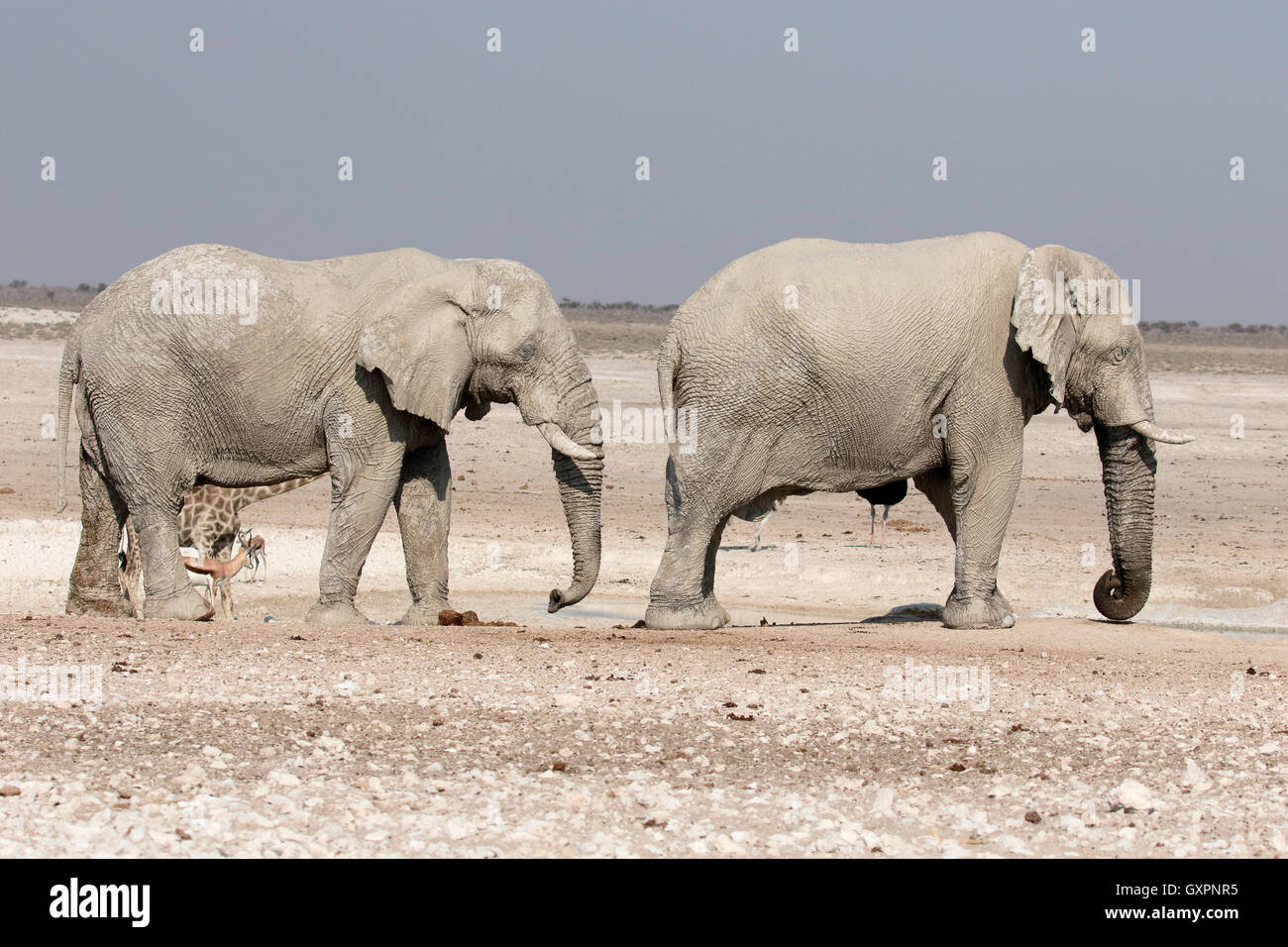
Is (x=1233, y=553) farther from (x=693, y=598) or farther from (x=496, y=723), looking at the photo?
(x=496, y=723)

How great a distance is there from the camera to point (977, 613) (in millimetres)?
11734

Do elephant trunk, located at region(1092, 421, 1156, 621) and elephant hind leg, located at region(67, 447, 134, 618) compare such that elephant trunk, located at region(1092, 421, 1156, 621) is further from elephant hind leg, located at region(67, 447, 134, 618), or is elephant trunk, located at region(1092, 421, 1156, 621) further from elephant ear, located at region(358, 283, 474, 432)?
elephant hind leg, located at region(67, 447, 134, 618)

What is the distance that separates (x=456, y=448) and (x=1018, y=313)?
720 inches

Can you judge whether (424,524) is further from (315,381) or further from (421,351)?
(421,351)

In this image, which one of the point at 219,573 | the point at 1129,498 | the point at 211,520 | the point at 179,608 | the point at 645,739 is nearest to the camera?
→ the point at 645,739

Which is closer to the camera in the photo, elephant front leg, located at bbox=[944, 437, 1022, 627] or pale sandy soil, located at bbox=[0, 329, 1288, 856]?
pale sandy soil, located at bbox=[0, 329, 1288, 856]

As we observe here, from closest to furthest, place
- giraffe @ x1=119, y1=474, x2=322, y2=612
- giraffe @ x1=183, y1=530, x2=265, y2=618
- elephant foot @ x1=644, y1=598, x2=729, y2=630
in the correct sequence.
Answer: elephant foot @ x1=644, y1=598, x2=729, y2=630
giraffe @ x1=183, y1=530, x2=265, y2=618
giraffe @ x1=119, y1=474, x2=322, y2=612

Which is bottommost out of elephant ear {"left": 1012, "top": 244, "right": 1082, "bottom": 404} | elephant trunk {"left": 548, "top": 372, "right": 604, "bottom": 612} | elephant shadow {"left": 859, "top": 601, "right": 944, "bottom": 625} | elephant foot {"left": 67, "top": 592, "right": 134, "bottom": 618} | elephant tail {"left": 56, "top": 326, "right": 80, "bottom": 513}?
elephant shadow {"left": 859, "top": 601, "right": 944, "bottom": 625}

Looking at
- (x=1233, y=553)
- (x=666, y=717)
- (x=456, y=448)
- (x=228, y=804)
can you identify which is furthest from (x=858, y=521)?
(x=228, y=804)

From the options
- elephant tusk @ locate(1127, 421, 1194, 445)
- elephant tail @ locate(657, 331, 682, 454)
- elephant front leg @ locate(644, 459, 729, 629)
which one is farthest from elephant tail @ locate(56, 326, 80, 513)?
elephant tusk @ locate(1127, 421, 1194, 445)

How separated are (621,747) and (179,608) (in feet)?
16.5

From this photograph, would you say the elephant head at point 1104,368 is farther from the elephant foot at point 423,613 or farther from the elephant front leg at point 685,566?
the elephant foot at point 423,613

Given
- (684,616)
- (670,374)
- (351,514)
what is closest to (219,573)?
(351,514)

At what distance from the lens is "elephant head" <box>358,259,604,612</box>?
436 inches
